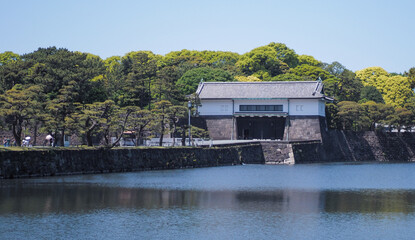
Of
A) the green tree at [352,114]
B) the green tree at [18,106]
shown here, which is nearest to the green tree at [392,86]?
the green tree at [352,114]

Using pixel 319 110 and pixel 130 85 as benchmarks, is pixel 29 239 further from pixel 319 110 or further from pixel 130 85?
pixel 319 110

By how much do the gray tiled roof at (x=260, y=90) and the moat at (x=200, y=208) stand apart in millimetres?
26305

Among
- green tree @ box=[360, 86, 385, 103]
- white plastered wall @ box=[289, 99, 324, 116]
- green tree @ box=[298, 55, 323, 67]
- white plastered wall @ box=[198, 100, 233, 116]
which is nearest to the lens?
white plastered wall @ box=[289, 99, 324, 116]

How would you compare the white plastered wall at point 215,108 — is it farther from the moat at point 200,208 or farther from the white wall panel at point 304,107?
the moat at point 200,208

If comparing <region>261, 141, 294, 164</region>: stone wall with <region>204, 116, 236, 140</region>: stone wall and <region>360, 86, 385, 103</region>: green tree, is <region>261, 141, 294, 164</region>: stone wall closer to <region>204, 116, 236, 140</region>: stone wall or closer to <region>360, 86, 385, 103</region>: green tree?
<region>204, 116, 236, 140</region>: stone wall

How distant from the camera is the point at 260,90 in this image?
212 feet

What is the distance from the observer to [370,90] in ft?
268

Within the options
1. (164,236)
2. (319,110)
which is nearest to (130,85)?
(319,110)

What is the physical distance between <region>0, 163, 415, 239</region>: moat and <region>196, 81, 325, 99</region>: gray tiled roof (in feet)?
86.3

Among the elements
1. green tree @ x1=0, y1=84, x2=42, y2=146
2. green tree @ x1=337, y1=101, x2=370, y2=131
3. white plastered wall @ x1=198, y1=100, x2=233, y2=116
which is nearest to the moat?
green tree @ x1=0, y1=84, x2=42, y2=146

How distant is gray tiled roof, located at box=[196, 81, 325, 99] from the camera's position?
207 ft

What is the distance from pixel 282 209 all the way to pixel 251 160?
101ft

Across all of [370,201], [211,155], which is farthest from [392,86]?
[370,201]

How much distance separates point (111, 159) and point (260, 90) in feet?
93.3
